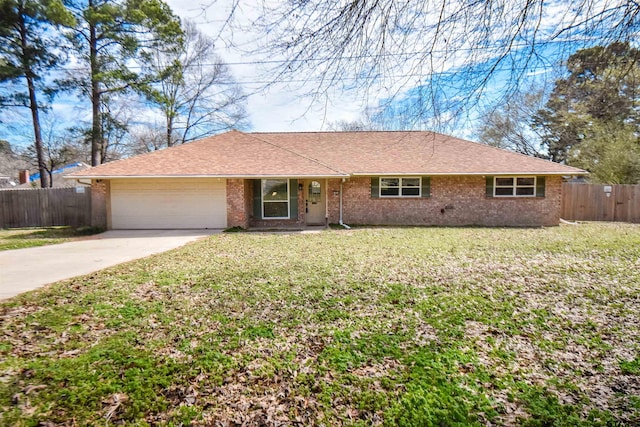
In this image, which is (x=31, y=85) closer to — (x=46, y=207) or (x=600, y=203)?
(x=46, y=207)

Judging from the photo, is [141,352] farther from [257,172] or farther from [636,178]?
[636,178]

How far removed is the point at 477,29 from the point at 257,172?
10.1 meters

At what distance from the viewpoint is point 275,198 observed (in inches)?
531

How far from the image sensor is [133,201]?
42.5 ft

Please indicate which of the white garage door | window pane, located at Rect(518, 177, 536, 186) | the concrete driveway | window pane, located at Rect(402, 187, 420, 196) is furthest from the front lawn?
window pane, located at Rect(518, 177, 536, 186)

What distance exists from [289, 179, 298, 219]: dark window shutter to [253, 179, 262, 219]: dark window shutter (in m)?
1.32

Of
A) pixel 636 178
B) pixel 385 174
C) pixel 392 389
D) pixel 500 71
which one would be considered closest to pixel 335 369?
pixel 392 389

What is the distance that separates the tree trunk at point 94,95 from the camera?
53.6 feet

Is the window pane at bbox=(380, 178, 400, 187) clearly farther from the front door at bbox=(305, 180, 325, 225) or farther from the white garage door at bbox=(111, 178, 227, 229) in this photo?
the white garage door at bbox=(111, 178, 227, 229)

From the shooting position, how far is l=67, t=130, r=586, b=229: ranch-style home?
12820 mm

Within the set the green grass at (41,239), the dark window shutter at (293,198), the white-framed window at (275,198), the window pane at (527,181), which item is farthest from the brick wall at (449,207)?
the green grass at (41,239)

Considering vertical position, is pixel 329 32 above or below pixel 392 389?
above

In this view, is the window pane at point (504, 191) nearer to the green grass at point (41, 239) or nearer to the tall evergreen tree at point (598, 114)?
the tall evergreen tree at point (598, 114)

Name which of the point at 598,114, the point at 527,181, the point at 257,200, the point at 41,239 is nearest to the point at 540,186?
the point at 527,181
